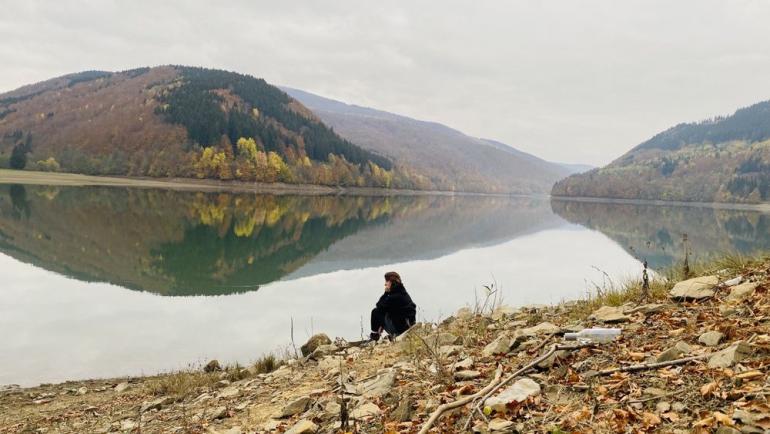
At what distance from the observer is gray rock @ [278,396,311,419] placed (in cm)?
567

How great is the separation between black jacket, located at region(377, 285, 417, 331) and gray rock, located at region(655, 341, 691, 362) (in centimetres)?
642

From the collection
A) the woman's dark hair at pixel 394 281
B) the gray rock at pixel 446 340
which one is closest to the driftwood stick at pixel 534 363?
the gray rock at pixel 446 340

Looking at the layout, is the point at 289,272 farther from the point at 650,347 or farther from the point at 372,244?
the point at 650,347

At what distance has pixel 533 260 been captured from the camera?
33094 mm

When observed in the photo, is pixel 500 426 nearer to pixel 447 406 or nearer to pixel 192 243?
pixel 447 406

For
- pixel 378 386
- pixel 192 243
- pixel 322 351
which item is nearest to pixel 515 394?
pixel 378 386

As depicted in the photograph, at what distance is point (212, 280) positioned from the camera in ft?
74.2

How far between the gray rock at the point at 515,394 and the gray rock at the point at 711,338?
179 centimetres

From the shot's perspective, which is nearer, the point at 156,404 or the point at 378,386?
the point at 378,386

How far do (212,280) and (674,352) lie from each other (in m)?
21.0

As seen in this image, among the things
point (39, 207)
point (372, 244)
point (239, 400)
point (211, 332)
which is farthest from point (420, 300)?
point (39, 207)

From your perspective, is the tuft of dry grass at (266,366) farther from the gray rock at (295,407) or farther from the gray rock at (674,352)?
the gray rock at (674,352)

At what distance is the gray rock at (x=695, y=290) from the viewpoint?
6695mm

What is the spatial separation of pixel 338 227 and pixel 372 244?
12104mm
